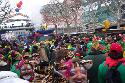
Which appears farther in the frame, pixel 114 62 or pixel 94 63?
pixel 94 63

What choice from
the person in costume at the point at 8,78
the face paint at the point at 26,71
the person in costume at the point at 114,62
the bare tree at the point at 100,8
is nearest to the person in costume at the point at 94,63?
the face paint at the point at 26,71

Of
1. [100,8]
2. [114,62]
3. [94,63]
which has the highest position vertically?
[114,62]

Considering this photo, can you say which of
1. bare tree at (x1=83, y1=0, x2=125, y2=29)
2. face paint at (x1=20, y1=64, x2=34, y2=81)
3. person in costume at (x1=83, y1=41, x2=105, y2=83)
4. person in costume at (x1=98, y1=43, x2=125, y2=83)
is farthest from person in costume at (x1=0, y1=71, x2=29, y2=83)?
bare tree at (x1=83, y1=0, x2=125, y2=29)

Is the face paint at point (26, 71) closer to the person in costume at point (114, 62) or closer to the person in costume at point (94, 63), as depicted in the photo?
the person in costume at point (94, 63)

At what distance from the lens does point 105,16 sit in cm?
6975

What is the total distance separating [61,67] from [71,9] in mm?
61195

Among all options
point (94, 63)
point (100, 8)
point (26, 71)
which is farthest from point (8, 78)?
point (100, 8)

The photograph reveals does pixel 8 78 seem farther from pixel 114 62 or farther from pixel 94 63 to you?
pixel 94 63

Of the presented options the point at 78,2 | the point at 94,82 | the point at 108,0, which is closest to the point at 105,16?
the point at 78,2

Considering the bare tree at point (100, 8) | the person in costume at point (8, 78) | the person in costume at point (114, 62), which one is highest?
the person in costume at point (8, 78)

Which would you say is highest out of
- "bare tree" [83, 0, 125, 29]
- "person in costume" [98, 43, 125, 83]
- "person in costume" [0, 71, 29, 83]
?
"person in costume" [0, 71, 29, 83]

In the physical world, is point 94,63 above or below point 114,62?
below

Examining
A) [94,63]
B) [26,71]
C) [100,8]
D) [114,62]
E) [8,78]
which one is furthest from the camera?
[100,8]

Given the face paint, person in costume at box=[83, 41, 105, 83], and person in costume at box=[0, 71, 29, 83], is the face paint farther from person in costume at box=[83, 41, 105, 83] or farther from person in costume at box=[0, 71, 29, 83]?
person in costume at box=[0, 71, 29, 83]
